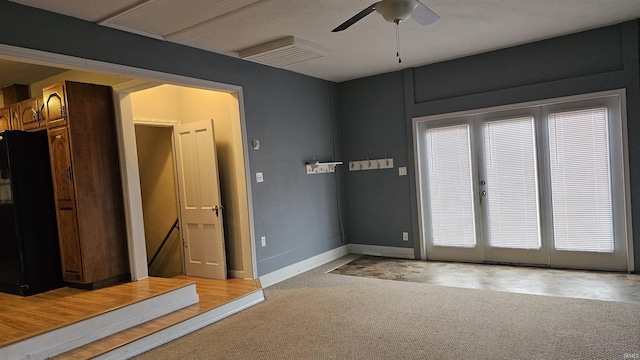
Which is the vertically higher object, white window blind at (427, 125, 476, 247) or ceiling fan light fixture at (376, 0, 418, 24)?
ceiling fan light fixture at (376, 0, 418, 24)

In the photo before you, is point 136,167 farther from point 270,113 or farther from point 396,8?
point 396,8

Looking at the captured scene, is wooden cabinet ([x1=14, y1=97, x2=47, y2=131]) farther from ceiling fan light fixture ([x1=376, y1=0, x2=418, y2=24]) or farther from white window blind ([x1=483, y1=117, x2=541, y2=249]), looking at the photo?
white window blind ([x1=483, y1=117, x2=541, y2=249])

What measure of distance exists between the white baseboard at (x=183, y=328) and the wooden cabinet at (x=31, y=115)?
2671 millimetres

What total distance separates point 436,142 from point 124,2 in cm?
408

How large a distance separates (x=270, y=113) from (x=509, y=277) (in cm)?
341

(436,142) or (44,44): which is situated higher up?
(44,44)

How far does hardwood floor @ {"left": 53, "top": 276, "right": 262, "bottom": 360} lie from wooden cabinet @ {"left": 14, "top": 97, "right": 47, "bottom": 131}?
2.42 meters

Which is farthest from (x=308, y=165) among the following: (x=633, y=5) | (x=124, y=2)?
(x=633, y=5)

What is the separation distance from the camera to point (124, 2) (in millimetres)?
3025

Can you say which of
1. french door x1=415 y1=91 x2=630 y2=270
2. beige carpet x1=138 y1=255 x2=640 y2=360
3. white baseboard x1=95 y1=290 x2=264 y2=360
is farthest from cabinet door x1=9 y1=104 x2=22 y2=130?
french door x1=415 y1=91 x2=630 y2=270

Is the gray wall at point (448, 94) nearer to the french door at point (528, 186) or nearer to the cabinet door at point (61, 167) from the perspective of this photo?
the french door at point (528, 186)

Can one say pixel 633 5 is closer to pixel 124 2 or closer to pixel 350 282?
pixel 350 282

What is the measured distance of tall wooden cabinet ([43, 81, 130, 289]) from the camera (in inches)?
165

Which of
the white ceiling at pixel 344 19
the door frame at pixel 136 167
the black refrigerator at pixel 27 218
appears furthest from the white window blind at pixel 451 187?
the black refrigerator at pixel 27 218
